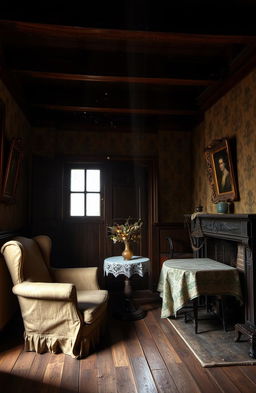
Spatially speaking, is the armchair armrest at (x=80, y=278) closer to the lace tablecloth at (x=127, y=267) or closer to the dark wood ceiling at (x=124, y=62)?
the lace tablecloth at (x=127, y=267)

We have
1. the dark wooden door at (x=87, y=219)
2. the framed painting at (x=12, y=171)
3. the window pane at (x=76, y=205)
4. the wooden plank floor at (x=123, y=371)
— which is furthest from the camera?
the window pane at (x=76, y=205)

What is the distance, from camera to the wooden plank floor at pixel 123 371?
2.05m

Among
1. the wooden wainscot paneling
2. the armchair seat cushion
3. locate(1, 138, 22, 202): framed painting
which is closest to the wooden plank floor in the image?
the wooden wainscot paneling

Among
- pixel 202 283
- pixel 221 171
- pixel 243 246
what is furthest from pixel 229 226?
pixel 221 171

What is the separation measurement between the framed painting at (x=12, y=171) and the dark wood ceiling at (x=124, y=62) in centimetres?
73

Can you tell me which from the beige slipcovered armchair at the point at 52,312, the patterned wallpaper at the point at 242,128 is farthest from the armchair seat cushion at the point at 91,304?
the patterned wallpaper at the point at 242,128

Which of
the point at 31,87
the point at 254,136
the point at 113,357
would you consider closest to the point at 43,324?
the point at 113,357

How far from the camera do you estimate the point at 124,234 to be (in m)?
3.67

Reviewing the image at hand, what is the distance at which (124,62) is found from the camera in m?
3.30

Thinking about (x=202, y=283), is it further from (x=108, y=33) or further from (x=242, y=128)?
(x=108, y=33)

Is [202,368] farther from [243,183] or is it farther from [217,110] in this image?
[217,110]

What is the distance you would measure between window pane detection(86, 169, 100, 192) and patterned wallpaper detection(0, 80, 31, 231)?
1.06 metres

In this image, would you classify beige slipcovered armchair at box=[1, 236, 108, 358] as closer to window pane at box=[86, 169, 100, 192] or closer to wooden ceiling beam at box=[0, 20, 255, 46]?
wooden ceiling beam at box=[0, 20, 255, 46]

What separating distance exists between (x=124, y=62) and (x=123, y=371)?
3261mm
